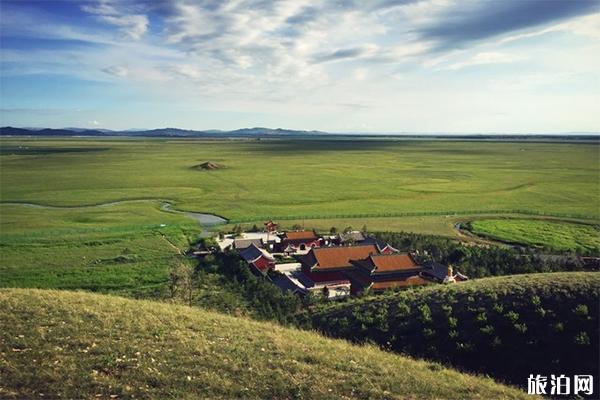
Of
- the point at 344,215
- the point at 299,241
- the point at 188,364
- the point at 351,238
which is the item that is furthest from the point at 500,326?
the point at 344,215

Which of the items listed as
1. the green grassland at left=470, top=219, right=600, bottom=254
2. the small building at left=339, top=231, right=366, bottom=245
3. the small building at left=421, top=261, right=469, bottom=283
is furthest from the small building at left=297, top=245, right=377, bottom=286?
the green grassland at left=470, top=219, right=600, bottom=254

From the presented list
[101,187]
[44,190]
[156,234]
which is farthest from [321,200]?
[44,190]

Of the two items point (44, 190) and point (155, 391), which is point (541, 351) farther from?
point (44, 190)

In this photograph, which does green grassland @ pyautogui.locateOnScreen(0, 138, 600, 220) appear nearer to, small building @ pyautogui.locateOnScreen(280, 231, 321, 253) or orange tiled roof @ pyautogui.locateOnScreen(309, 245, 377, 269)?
small building @ pyautogui.locateOnScreen(280, 231, 321, 253)

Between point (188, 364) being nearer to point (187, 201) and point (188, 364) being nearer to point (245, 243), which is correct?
point (245, 243)

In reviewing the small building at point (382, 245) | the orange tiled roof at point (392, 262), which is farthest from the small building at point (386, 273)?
the small building at point (382, 245)

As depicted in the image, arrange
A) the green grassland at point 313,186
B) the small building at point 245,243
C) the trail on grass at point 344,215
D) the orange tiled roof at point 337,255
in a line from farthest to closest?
the green grassland at point 313,186
the trail on grass at point 344,215
the small building at point 245,243
the orange tiled roof at point 337,255

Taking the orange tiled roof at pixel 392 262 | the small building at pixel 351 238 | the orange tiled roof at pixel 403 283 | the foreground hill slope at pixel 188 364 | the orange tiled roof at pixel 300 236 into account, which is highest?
the foreground hill slope at pixel 188 364

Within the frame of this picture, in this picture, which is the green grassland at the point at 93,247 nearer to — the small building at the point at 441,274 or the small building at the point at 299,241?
the small building at the point at 299,241
